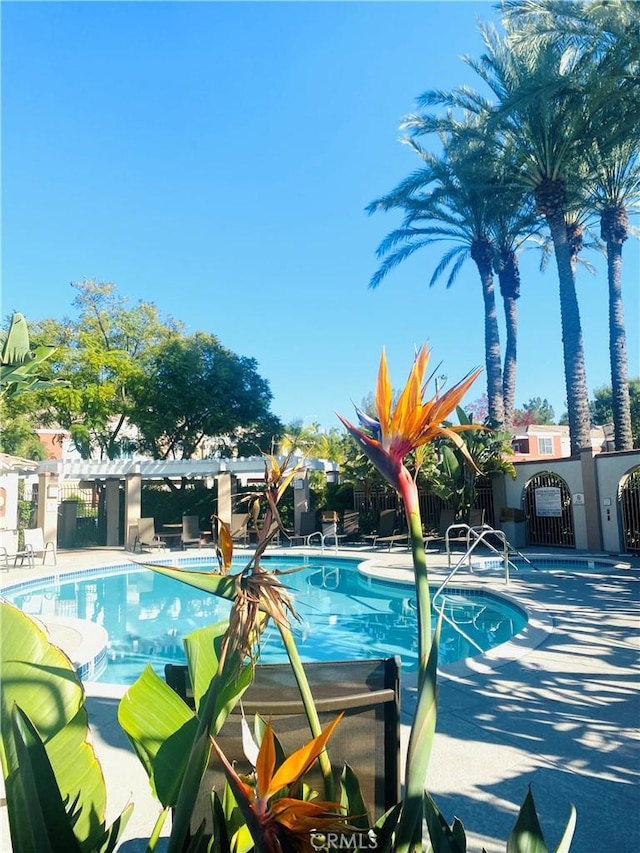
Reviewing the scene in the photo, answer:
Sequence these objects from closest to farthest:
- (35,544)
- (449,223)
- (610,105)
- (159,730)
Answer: (159,730) → (610,105) → (35,544) → (449,223)

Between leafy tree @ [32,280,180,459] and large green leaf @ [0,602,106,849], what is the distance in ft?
71.8

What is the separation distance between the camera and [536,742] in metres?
3.86

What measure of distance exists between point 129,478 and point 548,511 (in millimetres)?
14247

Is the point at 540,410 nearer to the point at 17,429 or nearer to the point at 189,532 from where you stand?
the point at 189,532

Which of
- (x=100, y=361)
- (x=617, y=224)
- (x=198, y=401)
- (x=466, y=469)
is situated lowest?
(x=466, y=469)

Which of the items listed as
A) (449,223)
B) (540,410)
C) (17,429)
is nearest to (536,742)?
(449,223)

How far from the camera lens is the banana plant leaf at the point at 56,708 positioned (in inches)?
58.2

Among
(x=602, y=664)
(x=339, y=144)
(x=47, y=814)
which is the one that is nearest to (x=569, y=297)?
(x=339, y=144)

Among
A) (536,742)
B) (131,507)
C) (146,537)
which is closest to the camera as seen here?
(536,742)

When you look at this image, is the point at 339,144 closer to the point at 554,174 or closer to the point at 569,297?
the point at 554,174

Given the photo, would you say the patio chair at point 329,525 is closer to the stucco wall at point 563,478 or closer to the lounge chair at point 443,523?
the lounge chair at point 443,523

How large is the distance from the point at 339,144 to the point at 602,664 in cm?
1670

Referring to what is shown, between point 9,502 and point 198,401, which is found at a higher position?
point 198,401

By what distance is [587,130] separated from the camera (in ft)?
49.9
